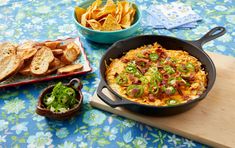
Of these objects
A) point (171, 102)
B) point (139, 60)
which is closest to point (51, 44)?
point (139, 60)

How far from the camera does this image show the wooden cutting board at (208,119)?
1.14 metres

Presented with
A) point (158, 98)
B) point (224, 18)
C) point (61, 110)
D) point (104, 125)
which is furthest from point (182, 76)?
point (224, 18)

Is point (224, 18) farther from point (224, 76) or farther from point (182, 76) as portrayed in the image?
point (182, 76)

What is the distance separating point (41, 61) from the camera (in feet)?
4.66

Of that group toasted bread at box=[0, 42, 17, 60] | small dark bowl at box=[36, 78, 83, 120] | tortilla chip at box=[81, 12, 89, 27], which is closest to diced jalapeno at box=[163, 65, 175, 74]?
small dark bowl at box=[36, 78, 83, 120]

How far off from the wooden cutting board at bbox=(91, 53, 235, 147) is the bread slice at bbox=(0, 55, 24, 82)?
14.6 inches

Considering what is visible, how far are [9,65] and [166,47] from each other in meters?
0.72

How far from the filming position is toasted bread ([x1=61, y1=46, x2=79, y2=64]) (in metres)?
1.44

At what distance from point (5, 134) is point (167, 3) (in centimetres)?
123

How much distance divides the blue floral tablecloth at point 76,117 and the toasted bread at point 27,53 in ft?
0.44

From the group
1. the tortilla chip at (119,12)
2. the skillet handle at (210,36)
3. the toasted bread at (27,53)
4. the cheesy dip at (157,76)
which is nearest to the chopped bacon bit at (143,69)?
the cheesy dip at (157,76)

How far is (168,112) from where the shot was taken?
1.18 m

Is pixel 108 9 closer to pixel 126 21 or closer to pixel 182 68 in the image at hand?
pixel 126 21

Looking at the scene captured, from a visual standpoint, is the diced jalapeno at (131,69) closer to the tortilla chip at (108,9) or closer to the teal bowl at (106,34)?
the teal bowl at (106,34)
